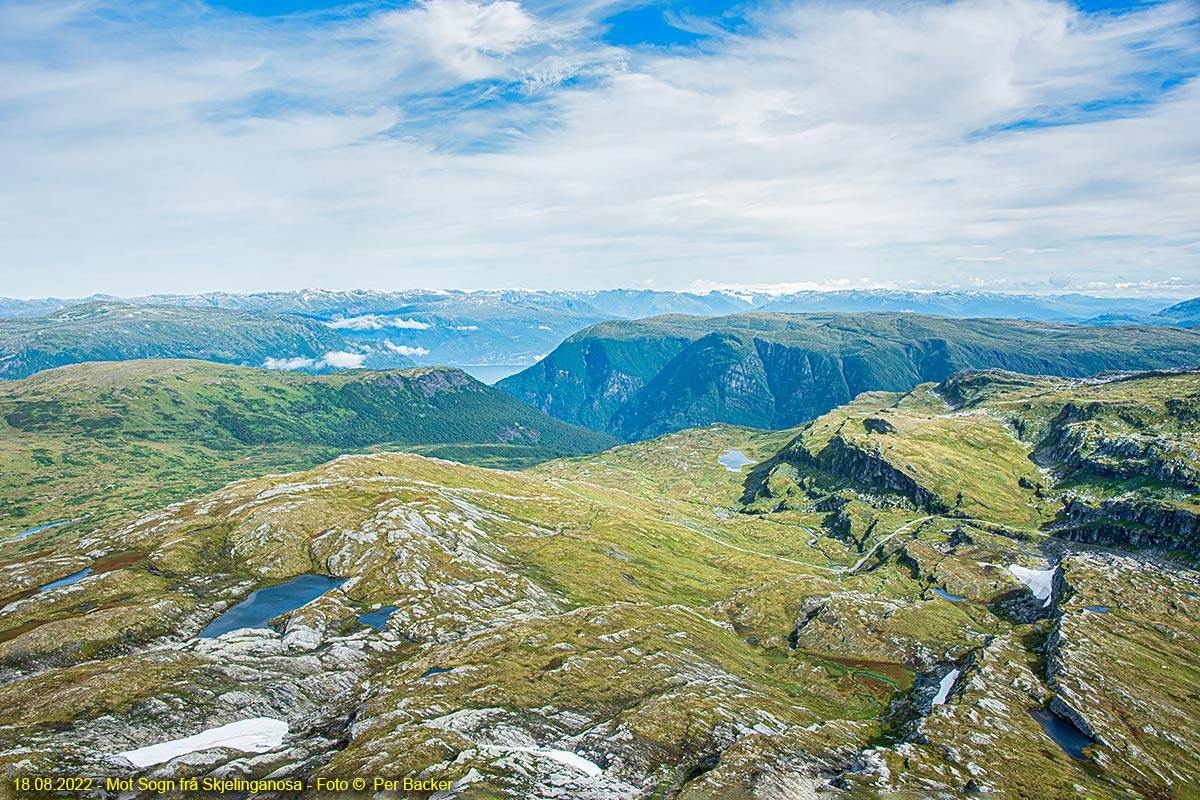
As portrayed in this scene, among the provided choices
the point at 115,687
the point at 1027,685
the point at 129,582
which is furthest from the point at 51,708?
the point at 1027,685

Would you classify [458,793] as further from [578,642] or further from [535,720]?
[578,642]

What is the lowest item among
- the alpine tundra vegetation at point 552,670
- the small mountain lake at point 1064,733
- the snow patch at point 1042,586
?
the snow patch at point 1042,586

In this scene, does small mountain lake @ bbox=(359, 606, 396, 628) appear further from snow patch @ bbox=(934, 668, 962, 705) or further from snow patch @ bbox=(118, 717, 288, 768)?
snow patch @ bbox=(934, 668, 962, 705)

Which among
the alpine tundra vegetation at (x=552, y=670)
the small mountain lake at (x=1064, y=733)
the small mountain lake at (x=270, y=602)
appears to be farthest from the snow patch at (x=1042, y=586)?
the small mountain lake at (x=270, y=602)

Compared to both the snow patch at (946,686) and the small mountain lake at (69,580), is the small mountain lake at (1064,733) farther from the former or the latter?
the small mountain lake at (69,580)

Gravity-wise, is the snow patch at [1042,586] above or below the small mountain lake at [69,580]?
below

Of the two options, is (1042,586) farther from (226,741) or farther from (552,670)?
(226,741)
